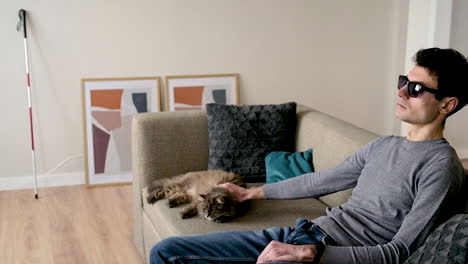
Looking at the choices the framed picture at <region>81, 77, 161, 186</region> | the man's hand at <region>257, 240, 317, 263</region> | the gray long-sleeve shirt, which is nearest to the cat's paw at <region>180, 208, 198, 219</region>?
the gray long-sleeve shirt

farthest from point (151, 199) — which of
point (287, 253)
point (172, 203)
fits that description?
point (287, 253)

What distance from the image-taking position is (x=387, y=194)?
221cm

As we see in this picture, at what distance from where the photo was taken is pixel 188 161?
3543 millimetres

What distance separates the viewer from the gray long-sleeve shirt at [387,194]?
6.55 ft

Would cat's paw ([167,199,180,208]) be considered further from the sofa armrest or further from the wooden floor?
the wooden floor

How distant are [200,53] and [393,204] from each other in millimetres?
2900

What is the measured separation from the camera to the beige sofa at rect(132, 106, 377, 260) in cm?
303

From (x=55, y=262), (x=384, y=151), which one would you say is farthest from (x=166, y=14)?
(x=384, y=151)

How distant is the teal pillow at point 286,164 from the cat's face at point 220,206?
0.53m

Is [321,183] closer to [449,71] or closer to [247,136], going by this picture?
[449,71]

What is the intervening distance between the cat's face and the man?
46cm

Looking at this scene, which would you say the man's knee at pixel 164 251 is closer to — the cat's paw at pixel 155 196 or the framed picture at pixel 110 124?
the cat's paw at pixel 155 196

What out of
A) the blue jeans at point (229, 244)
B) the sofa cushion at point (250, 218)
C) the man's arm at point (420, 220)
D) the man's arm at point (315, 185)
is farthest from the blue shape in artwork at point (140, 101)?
the man's arm at point (420, 220)

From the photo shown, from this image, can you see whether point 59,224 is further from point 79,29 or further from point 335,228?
point 335,228
